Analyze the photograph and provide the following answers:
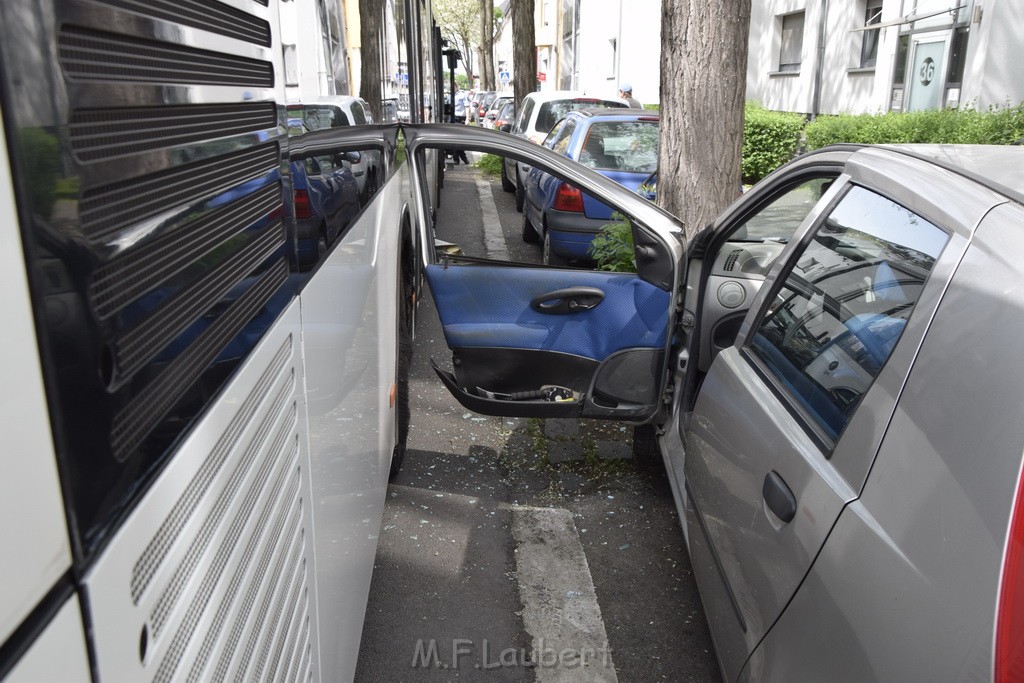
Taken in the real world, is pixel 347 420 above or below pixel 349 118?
below

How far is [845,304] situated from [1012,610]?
112 cm

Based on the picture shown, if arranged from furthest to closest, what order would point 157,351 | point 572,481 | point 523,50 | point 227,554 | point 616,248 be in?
point 523,50
point 616,248
point 572,481
point 227,554
point 157,351

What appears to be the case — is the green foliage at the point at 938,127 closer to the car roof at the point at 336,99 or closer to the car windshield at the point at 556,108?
the car windshield at the point at 556,108

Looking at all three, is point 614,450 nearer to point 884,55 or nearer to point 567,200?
point 567,200

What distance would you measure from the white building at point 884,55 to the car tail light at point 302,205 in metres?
12.0

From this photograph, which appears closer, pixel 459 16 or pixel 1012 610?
pixel 1012 610

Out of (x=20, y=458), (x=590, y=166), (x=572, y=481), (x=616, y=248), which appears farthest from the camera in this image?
(x=590, y=166)

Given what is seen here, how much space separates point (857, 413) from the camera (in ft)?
6.28

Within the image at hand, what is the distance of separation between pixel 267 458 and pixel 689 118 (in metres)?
4.57

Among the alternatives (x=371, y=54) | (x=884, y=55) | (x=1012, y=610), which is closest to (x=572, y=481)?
(x=371, y=54)

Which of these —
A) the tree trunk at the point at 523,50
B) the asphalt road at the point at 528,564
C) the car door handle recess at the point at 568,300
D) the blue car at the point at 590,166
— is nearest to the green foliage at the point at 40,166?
the asphalt road at the point at 528,564

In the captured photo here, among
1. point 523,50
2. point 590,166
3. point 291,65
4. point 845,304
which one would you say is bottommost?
point 590,166

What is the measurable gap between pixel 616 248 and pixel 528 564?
2.96 meters

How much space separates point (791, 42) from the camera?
1917cm
